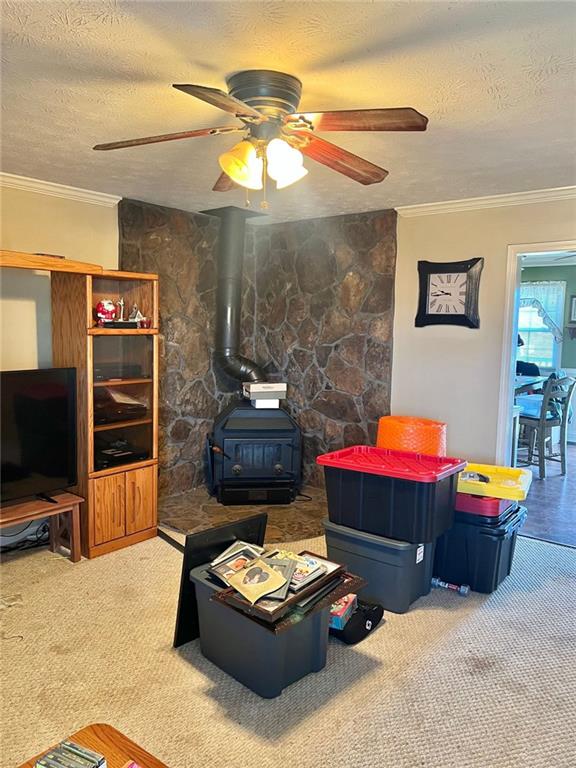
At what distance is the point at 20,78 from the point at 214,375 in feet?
9.83

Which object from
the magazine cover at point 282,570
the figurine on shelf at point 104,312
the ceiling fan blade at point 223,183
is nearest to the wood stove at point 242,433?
the figurine on shelf at point 104,312

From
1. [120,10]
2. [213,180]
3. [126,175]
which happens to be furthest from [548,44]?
[126,175]

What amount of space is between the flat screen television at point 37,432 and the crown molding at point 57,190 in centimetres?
117

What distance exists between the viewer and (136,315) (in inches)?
141

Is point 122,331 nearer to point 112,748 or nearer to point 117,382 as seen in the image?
point 117,382

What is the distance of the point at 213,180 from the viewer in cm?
340

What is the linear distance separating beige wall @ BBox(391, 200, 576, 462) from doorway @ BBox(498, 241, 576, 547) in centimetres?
7

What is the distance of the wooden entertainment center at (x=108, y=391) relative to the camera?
330 cm

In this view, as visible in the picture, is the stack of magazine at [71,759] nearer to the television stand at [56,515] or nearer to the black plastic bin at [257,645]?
the black plastic bin at [257,645]

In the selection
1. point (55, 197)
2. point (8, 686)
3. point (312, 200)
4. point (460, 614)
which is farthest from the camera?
point (312, 200)

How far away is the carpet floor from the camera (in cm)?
191

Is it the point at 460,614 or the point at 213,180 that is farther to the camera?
the point at 213,180

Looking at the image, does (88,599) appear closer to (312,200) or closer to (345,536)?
(345,536)

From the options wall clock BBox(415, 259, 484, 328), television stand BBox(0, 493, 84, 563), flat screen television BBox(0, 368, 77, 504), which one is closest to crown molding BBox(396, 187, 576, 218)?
wall clock BBox(415, 259, 484, 328)
